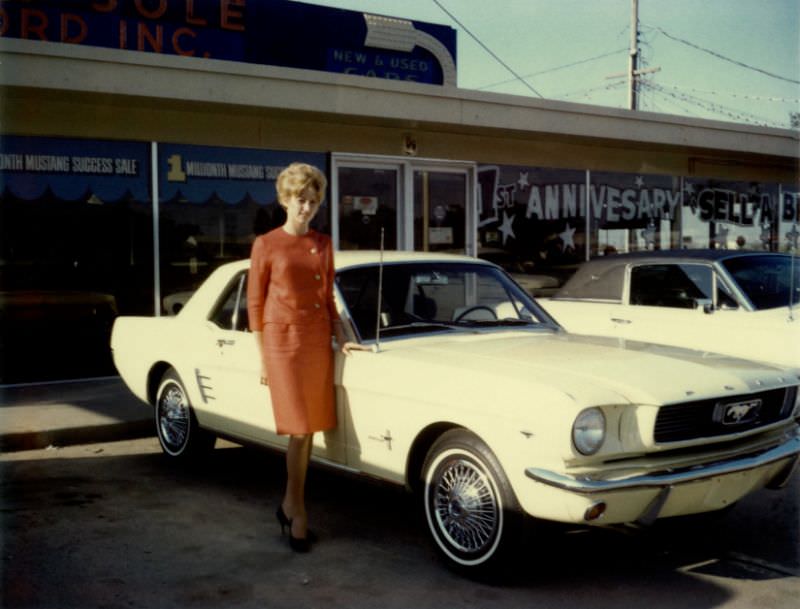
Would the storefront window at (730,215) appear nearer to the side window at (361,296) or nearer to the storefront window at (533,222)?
the storefront window at (533,222)

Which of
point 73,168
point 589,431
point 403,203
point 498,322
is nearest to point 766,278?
point 498,322

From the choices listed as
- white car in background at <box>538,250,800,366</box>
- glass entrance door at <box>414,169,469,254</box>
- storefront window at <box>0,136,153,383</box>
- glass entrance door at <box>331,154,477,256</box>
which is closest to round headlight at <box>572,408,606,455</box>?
white car in background at <box>538,250,800,366</box>

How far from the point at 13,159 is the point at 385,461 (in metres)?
6.43

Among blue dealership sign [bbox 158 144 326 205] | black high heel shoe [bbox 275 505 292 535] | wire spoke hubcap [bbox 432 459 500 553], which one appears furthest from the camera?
blue dealership sign [bbox 158 144 326 205]

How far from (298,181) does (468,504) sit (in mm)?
Answer: 1808

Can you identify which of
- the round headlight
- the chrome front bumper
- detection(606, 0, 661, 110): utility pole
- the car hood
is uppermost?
detection(606, 0, 661, 110): utility pole

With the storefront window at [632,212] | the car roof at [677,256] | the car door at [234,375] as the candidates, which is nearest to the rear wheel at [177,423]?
the car door at [234,375]

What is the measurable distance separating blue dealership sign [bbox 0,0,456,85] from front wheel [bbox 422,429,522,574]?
9944 mm

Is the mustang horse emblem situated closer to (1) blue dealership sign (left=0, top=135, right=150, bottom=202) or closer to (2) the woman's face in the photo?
(2) the woman's face

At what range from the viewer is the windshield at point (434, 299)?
5.34m

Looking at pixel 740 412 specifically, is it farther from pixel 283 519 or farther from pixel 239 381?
pixel 239 381

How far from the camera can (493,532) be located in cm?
420

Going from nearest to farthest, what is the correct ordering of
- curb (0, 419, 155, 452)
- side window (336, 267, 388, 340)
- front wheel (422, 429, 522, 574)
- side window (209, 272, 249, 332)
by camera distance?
1. front wheel (422, 429, 522, 574)
2. side window (336, 267, 388, 340)
3. side window (209, 272, 249, 332)
4. curb (0, 419, 155, 452)

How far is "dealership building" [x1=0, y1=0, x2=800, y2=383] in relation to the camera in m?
9.49
